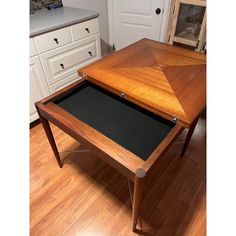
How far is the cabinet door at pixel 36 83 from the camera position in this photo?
156 cm

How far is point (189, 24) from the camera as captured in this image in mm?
2197

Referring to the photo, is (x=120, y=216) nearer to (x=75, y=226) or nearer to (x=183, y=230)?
(x=75, y=226)

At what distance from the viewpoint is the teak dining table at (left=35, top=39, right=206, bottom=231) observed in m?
0.80

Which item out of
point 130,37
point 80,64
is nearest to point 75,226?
point 80,64

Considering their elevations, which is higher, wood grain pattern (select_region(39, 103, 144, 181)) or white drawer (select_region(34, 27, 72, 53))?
white drawer (select_region(34, 27, 72, 53))

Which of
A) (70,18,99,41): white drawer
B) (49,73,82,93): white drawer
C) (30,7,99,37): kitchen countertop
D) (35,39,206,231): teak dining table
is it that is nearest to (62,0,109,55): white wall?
(30,7,99,37): kitchen countertop

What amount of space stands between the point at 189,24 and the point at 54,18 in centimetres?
158

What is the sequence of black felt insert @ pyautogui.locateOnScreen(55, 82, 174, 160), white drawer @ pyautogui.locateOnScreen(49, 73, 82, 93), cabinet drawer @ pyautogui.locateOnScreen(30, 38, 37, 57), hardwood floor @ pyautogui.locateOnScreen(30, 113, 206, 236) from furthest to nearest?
white drawer @ pyautogui.locateOnScreen(49, 73, 82, 93), cabinet drawer @ pyautogui.locateOnScreen(30, 38, 37, 57), hardwood floor @ pyautogui.locateOnScreen(30, 113, 206, 236), black felt insert @ pyautogui.locateOnScreen(55, 82, 174, 160)

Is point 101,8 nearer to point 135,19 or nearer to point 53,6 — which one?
point 135,19

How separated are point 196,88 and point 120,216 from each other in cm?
94

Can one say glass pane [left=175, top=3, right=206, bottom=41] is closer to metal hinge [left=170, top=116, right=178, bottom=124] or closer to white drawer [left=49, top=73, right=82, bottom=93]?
white drawer [left=49, top=73, right=82, bottom=93]

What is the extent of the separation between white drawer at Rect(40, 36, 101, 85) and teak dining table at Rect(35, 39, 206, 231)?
0.61 meters

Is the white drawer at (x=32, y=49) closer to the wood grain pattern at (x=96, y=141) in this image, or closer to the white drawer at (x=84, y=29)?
the white drawer at (x=84, y=29)

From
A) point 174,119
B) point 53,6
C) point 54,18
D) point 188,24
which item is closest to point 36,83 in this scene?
point 54,18
